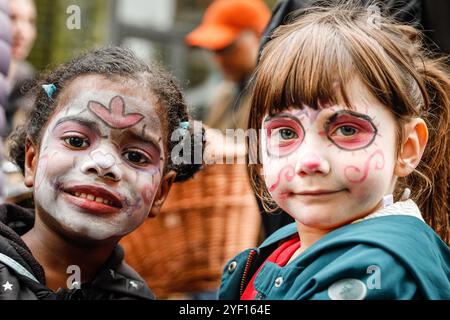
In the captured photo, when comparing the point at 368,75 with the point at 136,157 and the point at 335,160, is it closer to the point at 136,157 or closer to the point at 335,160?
the point at 335,160

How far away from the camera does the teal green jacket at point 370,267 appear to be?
1.73 metres

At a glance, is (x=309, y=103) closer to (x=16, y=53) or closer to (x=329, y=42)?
(x=329, y=42)

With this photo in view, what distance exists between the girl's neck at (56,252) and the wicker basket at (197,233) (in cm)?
152

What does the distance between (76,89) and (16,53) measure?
280 cm

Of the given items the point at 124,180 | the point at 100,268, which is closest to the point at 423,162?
the point at 124,180

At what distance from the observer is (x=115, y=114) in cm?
212

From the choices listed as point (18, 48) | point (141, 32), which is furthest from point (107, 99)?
→ point (141, 32)

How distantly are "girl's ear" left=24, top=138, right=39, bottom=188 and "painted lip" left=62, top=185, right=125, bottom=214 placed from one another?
239 mm

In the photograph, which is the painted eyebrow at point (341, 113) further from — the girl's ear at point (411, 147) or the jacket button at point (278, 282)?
the jacket button at point (278, 282)

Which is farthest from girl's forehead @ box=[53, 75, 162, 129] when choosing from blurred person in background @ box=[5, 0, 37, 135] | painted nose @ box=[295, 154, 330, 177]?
blurred person in background @ box=[5, 0, 37, 135]

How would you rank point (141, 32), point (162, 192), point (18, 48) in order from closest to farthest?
point (162, 192)
point (18, 48)
point (141, 32)

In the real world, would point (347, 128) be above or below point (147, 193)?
above

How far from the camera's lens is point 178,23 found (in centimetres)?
727

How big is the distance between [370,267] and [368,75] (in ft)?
1.60
